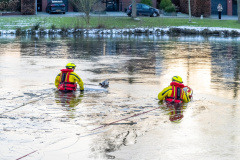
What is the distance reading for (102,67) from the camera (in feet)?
84.4

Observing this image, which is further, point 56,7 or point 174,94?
point 56,7

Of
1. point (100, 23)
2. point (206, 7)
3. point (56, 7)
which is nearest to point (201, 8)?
point (206, 7)

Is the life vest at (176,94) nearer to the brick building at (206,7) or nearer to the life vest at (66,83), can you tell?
the life vest at (66,83)

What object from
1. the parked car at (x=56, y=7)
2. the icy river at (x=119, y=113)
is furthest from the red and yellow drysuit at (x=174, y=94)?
the parked car at (x=56, y=7)

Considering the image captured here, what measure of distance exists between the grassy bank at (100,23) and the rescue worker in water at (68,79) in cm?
3305

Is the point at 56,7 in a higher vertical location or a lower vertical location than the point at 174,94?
higher

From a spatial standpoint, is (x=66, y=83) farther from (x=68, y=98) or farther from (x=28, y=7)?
(x=28, y=7)

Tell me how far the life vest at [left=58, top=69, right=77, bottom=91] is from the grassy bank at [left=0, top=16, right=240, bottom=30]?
1302 inches

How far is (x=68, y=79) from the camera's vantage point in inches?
707

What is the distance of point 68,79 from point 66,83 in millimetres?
153

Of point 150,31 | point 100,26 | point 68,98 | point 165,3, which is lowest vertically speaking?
point 68,98

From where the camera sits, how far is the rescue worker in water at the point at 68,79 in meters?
17.8

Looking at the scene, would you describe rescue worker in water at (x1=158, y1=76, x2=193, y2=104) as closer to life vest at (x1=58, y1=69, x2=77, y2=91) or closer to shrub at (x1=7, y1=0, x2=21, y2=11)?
life vest at (x1=58, y1=69, x2=77, y2=91)

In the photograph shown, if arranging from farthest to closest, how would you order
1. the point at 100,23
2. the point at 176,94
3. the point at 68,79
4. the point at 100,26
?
the point at 100,23
the point at 100,26
the point at 68,79
the point at 176,94
